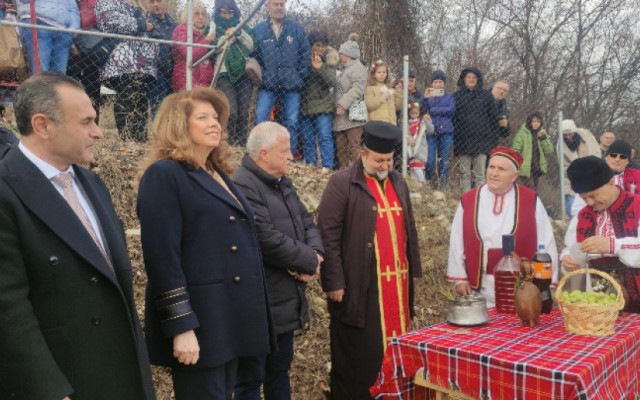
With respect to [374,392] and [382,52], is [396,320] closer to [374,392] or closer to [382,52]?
[374,392]

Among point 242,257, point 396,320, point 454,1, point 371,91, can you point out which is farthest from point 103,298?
point 454,1

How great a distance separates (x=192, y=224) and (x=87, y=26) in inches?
162

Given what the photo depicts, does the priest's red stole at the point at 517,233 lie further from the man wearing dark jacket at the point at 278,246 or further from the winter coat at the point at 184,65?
the winter coat at the point at 184,65

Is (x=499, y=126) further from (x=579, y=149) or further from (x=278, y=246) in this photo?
(x=278, y=246)

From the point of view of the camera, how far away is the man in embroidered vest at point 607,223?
11.3 ft

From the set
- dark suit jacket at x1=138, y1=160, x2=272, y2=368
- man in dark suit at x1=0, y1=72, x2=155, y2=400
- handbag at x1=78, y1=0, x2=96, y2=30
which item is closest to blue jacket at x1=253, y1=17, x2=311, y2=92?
handbag at x1=78, y1=0, x2=96, y2=30

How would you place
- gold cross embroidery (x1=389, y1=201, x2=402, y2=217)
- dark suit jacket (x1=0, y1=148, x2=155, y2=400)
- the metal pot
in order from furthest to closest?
gold cross embroidery (x1=389, y1=201, x2=402, y2=217), the metal pot, dark suit jacket (x1=0, y1=148, x2=155, y2=400)

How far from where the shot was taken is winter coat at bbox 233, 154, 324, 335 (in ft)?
10.2

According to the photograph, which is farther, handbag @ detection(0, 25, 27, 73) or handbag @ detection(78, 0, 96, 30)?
handbag @ detection(78, 0, 96, 30)

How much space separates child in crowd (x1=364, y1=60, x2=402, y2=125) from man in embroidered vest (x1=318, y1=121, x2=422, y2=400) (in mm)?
3459

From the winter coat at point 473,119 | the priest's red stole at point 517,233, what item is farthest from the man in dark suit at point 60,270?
the winter coat at point 473,119

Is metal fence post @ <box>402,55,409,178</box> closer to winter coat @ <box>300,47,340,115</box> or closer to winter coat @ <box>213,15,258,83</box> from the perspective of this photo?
winter coat @ <box>300,47,340,115</box>

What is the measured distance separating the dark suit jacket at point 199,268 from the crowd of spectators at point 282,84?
3.49 metres

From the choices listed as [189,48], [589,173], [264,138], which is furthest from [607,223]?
[189,48]
